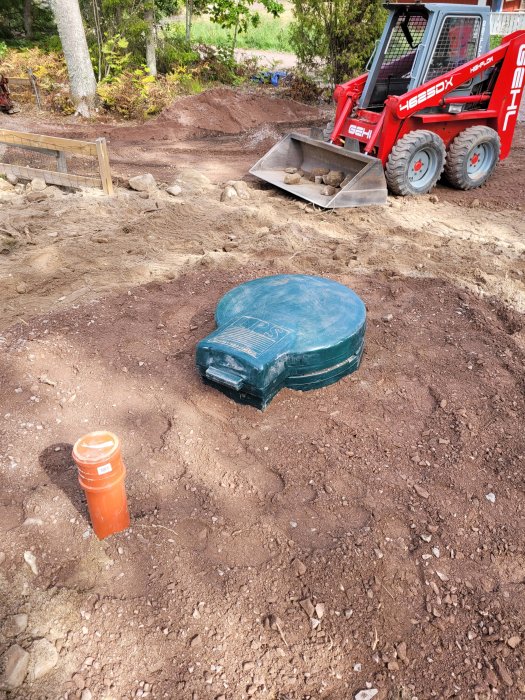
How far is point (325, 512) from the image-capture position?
273 centimetres

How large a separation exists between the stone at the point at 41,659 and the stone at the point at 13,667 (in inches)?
0.9

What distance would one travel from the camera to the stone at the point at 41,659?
2.03m

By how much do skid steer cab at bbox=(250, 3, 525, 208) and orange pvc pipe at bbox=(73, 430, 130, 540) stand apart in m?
4.78

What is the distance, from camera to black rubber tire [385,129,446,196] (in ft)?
21.4

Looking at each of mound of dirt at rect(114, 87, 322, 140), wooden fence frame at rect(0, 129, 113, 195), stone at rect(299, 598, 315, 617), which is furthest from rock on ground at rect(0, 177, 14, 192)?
stone at rect(299, 598, 315, 617)

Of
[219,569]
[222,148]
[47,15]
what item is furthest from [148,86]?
[219,569]

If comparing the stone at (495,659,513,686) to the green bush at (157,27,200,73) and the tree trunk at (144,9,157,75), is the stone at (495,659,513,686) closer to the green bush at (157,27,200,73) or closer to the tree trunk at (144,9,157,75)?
the tree trunk at (144,9,157,75)

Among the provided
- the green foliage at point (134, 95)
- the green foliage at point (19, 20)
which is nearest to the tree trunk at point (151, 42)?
the green foliage at point (134, 95)

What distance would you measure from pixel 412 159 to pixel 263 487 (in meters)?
5.31

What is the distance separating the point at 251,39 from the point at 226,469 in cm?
2338

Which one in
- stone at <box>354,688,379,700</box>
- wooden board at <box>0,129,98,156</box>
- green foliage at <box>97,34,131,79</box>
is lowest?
stone at <box>354,688,379,700</box>

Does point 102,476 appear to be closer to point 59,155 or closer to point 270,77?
point 59,155

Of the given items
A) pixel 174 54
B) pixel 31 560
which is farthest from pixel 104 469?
pixel 174 54

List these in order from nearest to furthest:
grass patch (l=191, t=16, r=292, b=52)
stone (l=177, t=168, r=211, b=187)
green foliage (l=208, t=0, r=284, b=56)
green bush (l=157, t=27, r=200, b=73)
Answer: stone (l=177, t=168, r=211, b=187), green foliage (l=208, t=0, r=284, b=56), green bush (l=157, t=27, r=200, b=73), grass patch (l=191, t=16, r=292, b=52)
